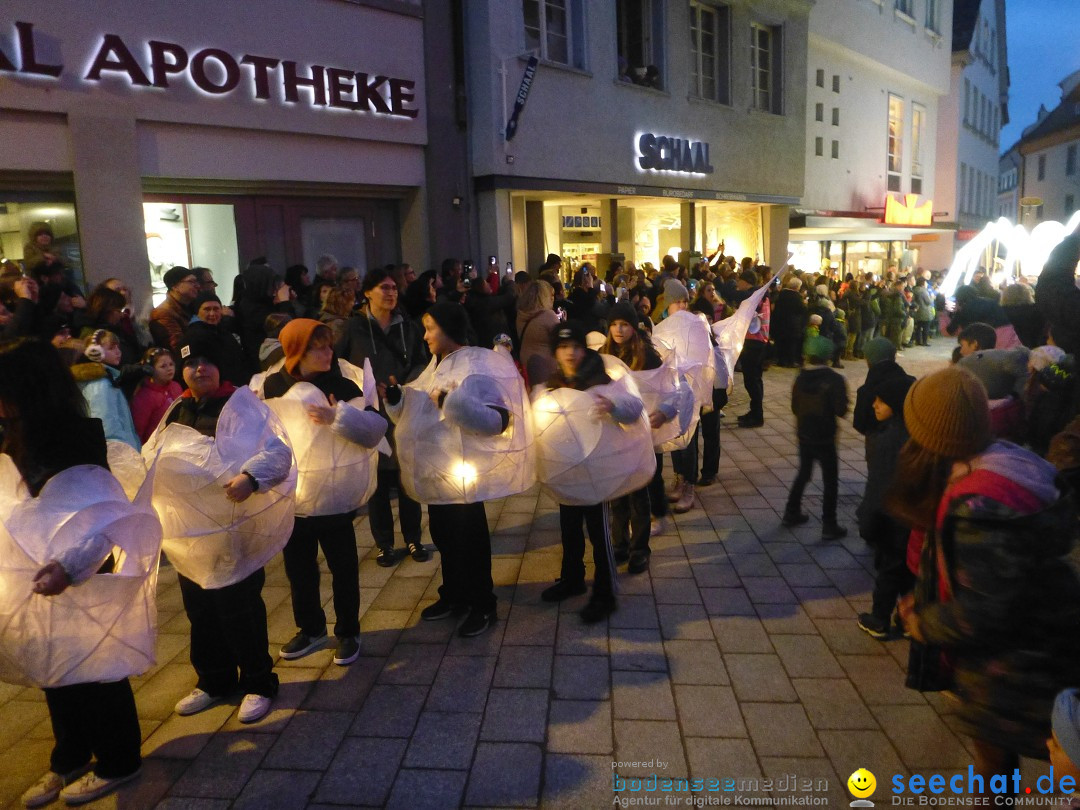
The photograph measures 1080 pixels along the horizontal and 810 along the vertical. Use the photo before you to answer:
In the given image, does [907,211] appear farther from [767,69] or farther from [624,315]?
[624,315]

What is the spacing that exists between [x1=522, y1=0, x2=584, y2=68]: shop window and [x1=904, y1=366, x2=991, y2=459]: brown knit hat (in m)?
11.3

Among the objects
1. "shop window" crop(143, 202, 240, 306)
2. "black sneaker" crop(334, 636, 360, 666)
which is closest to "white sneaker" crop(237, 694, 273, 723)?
"black sneaker" crop(334, 636, 360, 666)

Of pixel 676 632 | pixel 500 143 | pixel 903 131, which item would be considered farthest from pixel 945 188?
pixel 676 632

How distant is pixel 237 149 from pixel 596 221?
8.78 m

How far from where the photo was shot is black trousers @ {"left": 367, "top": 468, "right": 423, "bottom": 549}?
5.22 meters

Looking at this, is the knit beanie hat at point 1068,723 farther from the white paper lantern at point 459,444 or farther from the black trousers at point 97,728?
the black trousers at point 97,728

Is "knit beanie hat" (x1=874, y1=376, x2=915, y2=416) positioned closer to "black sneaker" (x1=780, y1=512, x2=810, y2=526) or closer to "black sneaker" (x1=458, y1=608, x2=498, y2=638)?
"black sneaker" (x1=780, y1=512, x2=810, y2=526)

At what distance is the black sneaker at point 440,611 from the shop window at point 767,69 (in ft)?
54.5

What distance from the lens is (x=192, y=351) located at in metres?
3.31

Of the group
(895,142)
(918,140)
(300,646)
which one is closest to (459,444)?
(300,646)

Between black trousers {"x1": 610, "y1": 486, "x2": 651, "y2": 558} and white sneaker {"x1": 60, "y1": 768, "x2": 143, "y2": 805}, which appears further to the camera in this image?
black trousers {"x1": 610, "y1": 486, "x2": 651, "y2": 558}

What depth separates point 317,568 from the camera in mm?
3881

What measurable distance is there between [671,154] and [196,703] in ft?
46.0

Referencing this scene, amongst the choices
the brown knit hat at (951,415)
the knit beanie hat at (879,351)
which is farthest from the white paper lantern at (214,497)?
the knit beanie hat at (879,351)
